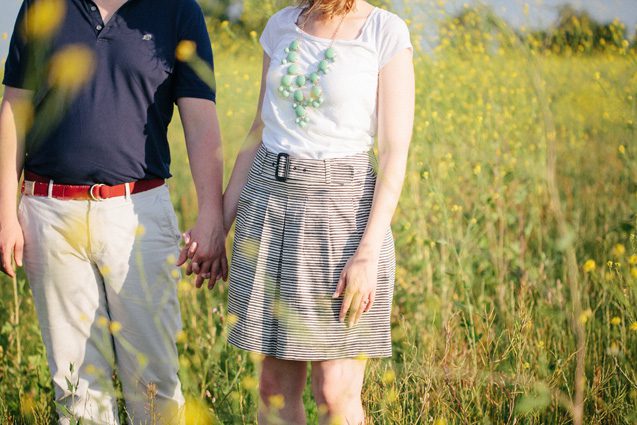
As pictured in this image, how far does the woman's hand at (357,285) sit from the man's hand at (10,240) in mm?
901

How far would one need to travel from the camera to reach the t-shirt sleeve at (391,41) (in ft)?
Result: 5.51

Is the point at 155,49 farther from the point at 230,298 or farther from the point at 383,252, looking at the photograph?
the point at 383,252

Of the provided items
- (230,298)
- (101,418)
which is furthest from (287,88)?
(101,418)

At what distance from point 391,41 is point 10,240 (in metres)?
1.15

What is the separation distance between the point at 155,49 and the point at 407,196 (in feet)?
5.79

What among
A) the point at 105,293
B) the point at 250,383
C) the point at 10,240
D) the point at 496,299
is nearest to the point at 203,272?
the point at 105,293

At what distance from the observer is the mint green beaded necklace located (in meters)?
1.71

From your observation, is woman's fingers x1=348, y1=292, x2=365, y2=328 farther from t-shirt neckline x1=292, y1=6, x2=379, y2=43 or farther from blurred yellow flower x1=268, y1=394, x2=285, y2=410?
t-shirt neckline x1=292, y1=6, x2=379, y2=43

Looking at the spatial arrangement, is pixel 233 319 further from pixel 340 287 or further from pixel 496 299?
pixel 496 299

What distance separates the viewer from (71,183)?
196 centimetres

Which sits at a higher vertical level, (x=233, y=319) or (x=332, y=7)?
(x=332, y=7)

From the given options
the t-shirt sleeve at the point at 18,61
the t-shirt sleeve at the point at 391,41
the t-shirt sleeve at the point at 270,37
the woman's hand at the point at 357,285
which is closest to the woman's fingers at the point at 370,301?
the woman's hand at the point at 357,285

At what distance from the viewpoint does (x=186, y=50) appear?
1.99m

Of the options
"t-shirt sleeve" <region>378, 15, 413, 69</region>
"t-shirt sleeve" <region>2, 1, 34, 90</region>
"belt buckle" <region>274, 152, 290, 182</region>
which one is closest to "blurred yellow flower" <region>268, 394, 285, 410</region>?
"belt buckle" <region>274, 152, 290, 182</region>
